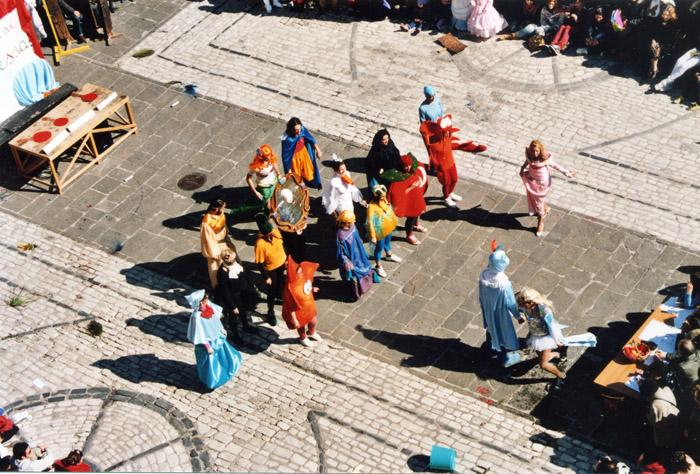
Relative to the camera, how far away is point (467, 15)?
19156mm

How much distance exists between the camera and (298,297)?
12.4 m

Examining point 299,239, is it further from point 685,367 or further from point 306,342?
point 685,367

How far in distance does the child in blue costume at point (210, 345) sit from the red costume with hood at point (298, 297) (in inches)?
36.8

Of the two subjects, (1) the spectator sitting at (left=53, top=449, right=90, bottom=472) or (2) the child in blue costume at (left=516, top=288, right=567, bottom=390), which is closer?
(1) the spectator sitting at (left=53, top=449, right=90, bottom=472)

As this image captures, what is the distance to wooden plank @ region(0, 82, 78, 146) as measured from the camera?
16438 millimetres

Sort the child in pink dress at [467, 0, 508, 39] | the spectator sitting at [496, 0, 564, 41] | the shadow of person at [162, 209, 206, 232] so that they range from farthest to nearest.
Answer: the child in pink dress at [467, 0, 508, 39] < the spectator sitting at [496, 0, 564, 41] < the shadow of person at [162, 209, 206, 232]

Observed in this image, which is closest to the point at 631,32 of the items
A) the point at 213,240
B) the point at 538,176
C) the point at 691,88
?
the point at 691,88

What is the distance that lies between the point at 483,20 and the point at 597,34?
7.74 ft

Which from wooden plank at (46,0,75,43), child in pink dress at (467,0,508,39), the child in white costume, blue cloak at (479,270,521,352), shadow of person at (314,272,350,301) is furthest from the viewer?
wooden plank at (46,0,75,43)

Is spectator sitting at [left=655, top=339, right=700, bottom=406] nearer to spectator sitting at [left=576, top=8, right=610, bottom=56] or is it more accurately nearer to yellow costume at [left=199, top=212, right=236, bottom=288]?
yellow costume at [left=199, top=212, right=236, bottom=288]

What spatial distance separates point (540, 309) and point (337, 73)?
331 inches

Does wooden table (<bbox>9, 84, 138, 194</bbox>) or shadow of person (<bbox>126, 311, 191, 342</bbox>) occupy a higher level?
wooden table (<bbox>9, 84, 138, 194</bbox>)

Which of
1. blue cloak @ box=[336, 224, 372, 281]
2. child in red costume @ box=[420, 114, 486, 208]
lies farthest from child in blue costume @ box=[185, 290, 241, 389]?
child in red costume @ box=[420, 114, 486, 208]

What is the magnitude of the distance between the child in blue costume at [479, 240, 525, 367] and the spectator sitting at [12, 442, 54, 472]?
6076 mm
